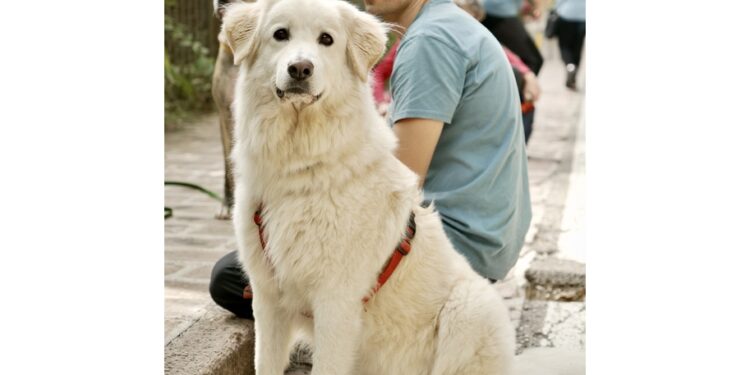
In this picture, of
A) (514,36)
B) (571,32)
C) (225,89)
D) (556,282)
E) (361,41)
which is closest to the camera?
(361,41)

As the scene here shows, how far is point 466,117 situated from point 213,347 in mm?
1247

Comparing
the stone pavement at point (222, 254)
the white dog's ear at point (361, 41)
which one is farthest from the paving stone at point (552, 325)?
the white dog's ear at point (361, 41)

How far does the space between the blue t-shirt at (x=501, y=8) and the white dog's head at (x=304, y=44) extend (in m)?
5.64

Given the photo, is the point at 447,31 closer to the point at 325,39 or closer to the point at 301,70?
the point at 325,39

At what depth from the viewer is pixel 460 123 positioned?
3275 mm

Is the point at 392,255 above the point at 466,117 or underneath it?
underneath

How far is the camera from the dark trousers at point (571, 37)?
9.62 m

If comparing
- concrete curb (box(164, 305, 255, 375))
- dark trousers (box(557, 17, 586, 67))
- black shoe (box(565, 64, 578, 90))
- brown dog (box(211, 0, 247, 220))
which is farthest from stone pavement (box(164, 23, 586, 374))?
black shoe (box(565, 64, 578, 90))

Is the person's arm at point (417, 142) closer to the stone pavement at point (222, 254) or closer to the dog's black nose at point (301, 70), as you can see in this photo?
the dog's black nose at point (301, 70)

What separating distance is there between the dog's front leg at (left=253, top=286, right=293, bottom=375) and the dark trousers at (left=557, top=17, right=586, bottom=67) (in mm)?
7090

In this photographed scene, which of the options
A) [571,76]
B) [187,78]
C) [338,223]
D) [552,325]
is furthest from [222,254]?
[571,76]

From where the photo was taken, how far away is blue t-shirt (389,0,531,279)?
314 centimetres

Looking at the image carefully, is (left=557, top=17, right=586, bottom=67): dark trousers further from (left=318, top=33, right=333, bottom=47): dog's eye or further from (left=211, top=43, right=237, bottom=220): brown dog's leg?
(left=318, top=33, right=333, bottom=47): dog's eye
